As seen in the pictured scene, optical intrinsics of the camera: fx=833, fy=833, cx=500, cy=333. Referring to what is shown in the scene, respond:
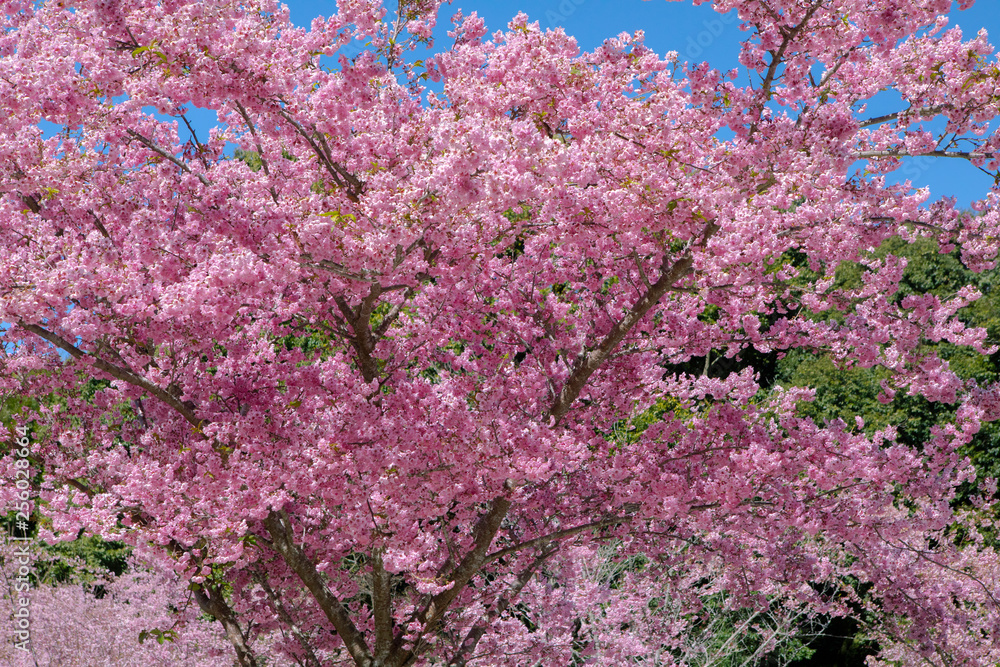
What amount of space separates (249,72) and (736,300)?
3.55 m

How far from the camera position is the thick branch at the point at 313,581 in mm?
5926

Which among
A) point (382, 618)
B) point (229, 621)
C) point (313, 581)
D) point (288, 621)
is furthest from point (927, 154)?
point (229, 621)

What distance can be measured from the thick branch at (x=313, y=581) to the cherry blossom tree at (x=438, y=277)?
25mm

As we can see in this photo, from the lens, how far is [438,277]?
18.3 ft

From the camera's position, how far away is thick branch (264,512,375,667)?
593 centimetres

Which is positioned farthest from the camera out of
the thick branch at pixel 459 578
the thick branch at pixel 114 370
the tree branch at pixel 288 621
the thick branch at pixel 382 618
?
the tree branch at pixel 288 621

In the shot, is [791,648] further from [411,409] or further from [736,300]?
[411,409]

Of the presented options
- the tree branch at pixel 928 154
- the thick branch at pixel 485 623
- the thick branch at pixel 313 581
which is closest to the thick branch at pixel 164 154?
the thick branch at pixel 313 581

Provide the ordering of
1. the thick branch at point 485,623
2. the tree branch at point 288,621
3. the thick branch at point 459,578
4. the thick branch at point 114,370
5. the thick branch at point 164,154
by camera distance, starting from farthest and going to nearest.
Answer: the thick branch at point 485,623 → the tree branch at point 288,621 → the thick branch at point 459,578 → the thick branch at point 164,154 → the thick branch at point 114,370

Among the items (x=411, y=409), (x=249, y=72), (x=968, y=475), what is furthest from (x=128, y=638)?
(x=968, y=475)

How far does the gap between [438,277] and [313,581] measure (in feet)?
7.92

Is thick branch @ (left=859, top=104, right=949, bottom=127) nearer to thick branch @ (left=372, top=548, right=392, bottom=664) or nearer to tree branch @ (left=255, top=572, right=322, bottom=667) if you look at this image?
thick branch @ (left=372, top=548, right=392, bottom=664)

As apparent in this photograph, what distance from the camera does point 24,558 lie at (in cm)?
784

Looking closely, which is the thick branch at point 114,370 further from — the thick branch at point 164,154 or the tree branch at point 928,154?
the tree branch at point 928,154
